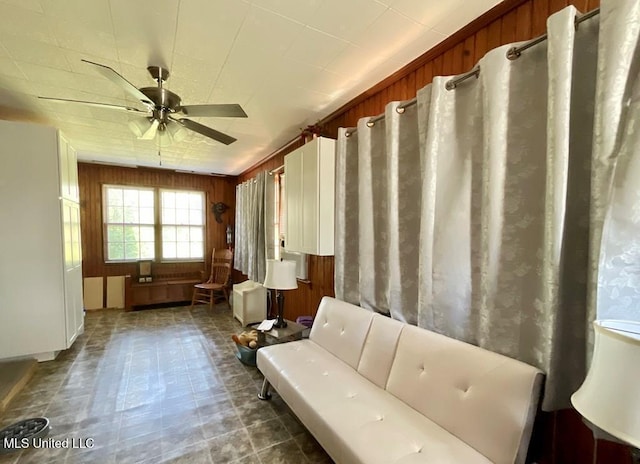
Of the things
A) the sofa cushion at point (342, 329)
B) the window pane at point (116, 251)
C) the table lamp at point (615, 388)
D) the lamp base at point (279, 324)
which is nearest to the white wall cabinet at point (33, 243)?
the lamp base at point (279, 324)

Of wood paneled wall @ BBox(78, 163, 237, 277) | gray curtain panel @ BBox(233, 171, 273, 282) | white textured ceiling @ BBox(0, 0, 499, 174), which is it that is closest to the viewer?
white textured ceiling @ BBox(0, 0, 499, 174)

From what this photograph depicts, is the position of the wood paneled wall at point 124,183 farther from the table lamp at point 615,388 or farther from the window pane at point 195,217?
the table lamp at point 615,388

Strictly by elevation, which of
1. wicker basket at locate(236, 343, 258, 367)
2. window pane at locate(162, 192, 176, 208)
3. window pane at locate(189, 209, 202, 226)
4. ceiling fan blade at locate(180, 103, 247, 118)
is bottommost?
wicker basket at locate(236, 343, 258, 367)

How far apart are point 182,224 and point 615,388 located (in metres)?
6.43

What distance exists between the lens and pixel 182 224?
238 inches

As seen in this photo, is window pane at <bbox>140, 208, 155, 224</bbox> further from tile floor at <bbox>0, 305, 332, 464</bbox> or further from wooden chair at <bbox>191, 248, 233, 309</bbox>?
tile floor at <bbox>0, 305, 332, 464</bbox>

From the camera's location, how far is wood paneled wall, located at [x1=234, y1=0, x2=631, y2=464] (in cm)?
127

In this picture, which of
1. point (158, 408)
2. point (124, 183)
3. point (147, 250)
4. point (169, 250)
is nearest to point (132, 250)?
point (147, 250)

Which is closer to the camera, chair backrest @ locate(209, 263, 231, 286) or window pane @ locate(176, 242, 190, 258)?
chair backrest @ locate(209, 263, 231, 286)

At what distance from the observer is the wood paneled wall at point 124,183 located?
208 inches

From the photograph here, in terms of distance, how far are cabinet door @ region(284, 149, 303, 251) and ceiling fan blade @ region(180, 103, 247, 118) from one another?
89 centimetres

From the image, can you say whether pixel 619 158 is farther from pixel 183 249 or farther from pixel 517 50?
pixel 183 249

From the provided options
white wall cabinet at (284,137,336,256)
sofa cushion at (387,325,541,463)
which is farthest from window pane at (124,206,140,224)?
sofa cushion at (387,325,541,463)

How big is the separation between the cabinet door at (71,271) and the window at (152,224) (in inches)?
78.4
